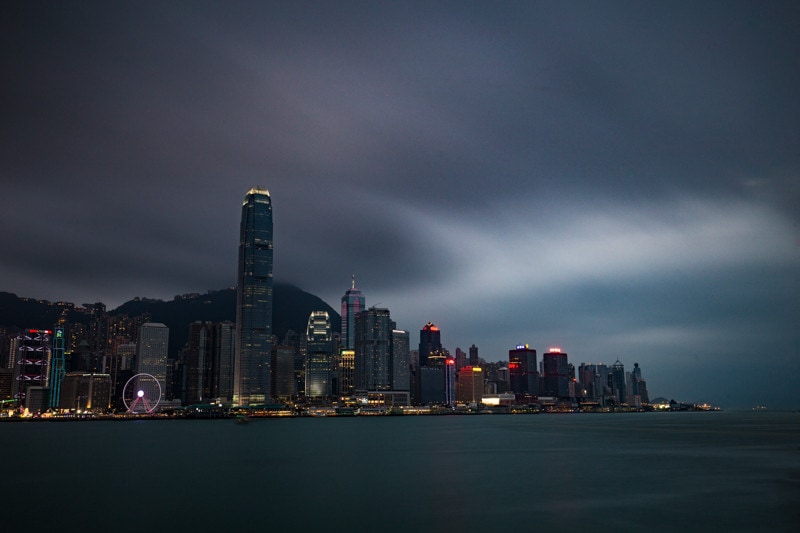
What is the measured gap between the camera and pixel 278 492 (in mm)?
55875

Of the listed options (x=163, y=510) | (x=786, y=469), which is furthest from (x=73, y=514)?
(x=786, y=469)

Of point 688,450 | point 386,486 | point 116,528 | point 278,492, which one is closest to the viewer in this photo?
point 116,528

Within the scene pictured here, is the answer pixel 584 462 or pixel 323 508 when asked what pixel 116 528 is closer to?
pixel 323 508

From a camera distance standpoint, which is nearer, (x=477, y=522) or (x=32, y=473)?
(x=477, y=522)

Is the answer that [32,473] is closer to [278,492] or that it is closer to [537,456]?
[278,492]

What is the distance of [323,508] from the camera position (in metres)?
49.0

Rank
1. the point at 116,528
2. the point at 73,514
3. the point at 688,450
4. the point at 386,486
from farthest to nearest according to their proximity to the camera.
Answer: the point at 688,450 < the point at 386,486 < the point at 73,514 < the point at 116,528

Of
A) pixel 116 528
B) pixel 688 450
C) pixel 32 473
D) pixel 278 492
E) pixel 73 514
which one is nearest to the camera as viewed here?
pixel 116 528

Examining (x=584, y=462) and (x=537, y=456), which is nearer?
(x=584, y=462)

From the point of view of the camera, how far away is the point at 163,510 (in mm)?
47500

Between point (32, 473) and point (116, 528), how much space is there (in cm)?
3682

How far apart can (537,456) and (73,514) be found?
64.5 meters

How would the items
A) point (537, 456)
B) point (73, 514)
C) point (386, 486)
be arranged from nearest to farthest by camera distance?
point (73, 514), point (386, 486), point (537, 456)

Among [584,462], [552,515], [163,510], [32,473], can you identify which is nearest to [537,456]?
[584,462]
